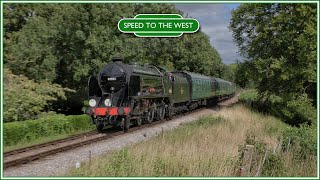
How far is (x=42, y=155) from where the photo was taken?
11.9m

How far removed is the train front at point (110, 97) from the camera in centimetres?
1766

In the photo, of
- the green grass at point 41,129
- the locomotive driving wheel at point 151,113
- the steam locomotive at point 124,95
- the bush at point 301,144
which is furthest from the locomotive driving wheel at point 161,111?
the bush at point 301,144

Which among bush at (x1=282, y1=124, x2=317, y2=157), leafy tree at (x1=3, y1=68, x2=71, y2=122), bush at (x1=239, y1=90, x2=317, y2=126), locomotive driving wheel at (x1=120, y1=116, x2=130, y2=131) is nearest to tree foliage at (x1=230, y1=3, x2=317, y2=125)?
bush at (x1=239, y1=90, x2=317, y2=126)

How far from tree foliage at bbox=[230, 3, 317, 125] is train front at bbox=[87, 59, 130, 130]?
1360cm

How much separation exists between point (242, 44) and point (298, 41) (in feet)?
25.0

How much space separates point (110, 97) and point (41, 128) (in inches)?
134

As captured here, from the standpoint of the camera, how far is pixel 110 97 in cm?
1816

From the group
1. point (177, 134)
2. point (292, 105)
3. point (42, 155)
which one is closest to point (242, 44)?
point (292, 105)

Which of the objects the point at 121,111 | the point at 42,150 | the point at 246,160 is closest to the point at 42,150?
the point at 42,150

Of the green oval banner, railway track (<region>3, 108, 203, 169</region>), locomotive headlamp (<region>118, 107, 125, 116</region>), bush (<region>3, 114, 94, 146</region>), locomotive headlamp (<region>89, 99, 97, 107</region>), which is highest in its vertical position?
the green oval banner

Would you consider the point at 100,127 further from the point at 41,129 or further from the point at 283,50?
the point at 283,50

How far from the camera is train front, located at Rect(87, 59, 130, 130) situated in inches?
695

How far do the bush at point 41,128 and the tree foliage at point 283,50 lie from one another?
15175 millimetres

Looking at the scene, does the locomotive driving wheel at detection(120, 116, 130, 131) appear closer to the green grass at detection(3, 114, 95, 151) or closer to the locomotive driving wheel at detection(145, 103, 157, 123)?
the green grass at detection(3, 114, 95, 151)
